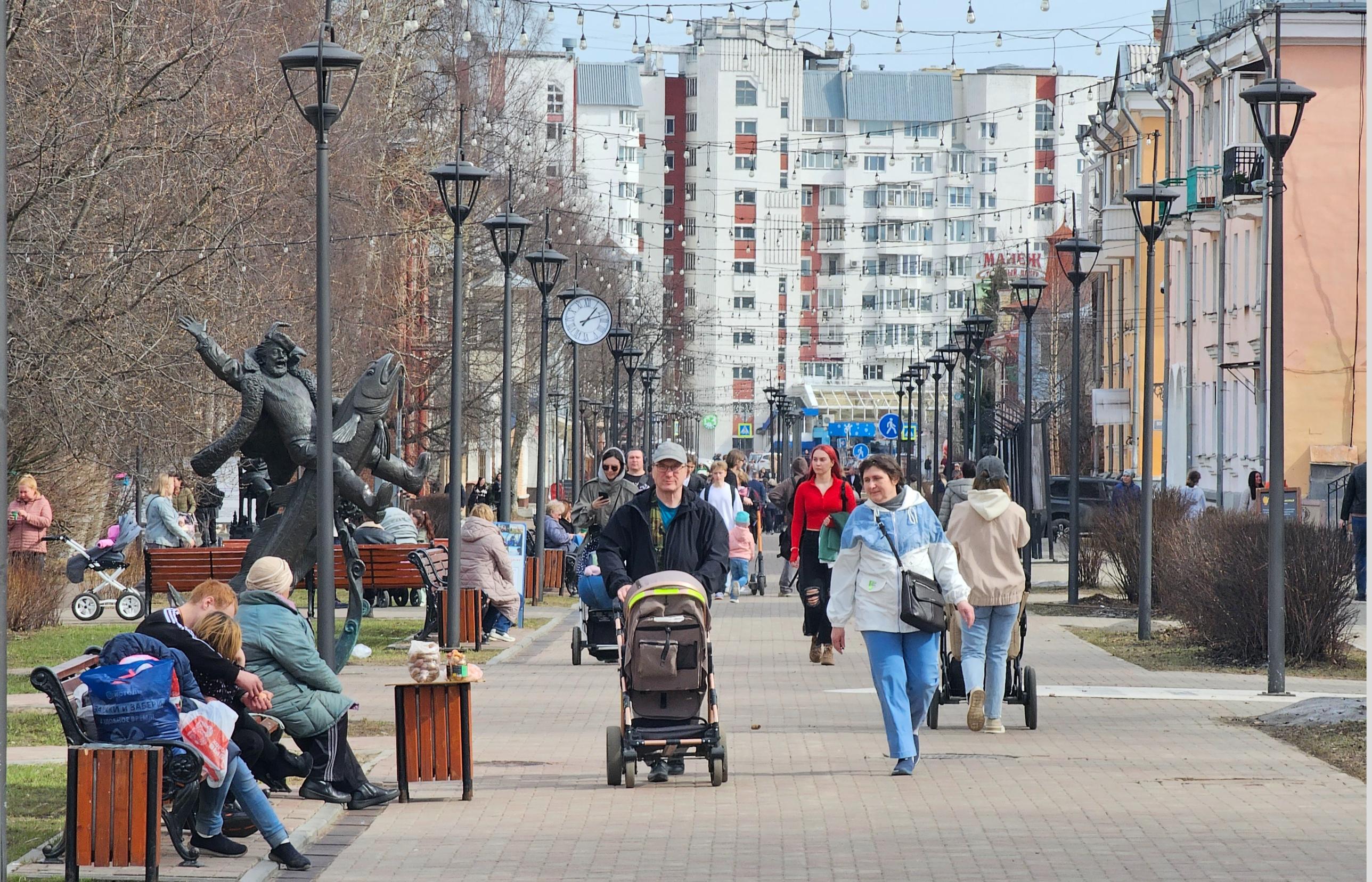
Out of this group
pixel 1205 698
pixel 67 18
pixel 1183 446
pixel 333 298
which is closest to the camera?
pixel 1205 698

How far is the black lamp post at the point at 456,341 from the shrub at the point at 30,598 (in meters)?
4.77

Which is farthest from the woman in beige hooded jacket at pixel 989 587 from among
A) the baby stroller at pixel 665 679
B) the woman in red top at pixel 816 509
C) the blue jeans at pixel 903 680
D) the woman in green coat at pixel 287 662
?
the woman in green coat at pixel 287 662

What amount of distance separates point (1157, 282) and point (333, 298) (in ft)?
91.5

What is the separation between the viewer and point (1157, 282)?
58281mm

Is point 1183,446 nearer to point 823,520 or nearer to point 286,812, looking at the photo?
point 823,520

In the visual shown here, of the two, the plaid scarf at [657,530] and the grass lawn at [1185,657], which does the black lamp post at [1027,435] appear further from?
the plaid scarf at [657,530]

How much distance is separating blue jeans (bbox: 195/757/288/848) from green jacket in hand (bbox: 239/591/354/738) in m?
1.03

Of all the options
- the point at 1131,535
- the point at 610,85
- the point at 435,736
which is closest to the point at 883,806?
the point at 435,736

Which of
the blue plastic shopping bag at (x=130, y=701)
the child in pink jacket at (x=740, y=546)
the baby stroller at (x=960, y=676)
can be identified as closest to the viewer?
the blue plastic shopping bag at (x=130, y=701)

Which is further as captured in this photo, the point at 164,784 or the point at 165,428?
the point at 165,428

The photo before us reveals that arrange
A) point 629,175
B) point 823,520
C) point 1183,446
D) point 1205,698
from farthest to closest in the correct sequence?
point 629,175 → point 1183,446 → point 823,520 → point 1205,698

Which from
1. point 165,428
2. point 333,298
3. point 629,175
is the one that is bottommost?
point 165,428

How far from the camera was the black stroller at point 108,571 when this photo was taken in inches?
963

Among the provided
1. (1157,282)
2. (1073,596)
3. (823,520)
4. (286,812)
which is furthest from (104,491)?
(1157,282)
